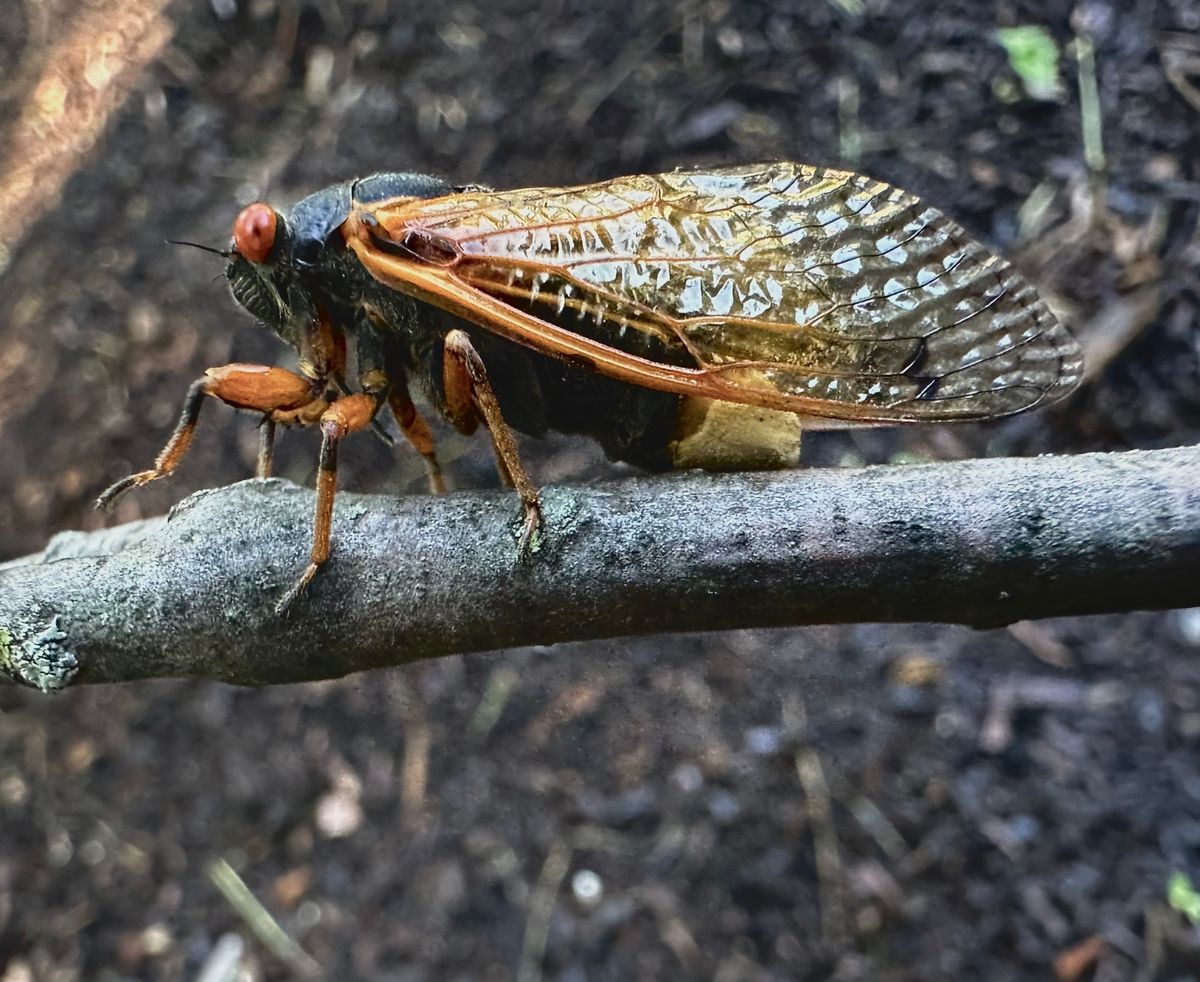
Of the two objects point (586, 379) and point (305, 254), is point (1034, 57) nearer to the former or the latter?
point (586, 379)

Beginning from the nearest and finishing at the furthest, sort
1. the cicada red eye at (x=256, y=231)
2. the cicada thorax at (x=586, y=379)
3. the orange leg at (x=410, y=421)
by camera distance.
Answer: the cicada thorax at (x=586, y=379) < the cicada red eye at (x=256, y=231) < the orange leg at (x=410, y=421)

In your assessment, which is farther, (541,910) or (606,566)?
(541,910)

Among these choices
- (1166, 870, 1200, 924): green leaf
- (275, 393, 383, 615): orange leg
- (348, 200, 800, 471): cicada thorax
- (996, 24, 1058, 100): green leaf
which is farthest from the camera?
(996, 24, 1058, 100): green leaf

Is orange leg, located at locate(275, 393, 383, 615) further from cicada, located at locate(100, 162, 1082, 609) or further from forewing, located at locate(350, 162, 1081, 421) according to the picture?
forewing, located at locate(350, 162, 1081, 421)

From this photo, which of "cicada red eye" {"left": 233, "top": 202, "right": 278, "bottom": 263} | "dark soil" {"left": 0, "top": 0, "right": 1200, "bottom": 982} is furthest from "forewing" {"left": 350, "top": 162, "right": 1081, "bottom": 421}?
"dark soil" {"left": 0, "top": 0, "right": 1200, "bottom": 982}

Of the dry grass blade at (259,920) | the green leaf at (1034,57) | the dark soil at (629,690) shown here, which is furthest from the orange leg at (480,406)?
the green leaf at (1034,57)

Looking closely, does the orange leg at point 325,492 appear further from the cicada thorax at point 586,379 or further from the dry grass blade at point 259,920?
the dry grass blade at point 259,920

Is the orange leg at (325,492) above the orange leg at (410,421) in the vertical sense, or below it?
above

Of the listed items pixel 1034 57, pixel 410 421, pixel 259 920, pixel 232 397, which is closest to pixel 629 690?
pixel 259 920
